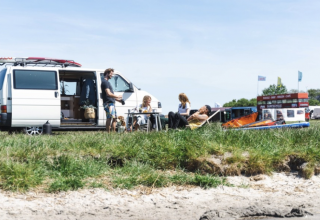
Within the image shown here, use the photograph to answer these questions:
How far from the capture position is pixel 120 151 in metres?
6.67

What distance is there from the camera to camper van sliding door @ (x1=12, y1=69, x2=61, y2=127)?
12.7m

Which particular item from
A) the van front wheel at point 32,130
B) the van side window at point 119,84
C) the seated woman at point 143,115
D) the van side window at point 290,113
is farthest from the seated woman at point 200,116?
the van side window at point 290,113

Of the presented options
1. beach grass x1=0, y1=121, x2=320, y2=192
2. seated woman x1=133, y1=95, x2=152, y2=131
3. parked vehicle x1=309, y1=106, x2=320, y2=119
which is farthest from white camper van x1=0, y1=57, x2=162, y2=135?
parked vehicle x1=309, y1=106, x2=320, y2=119

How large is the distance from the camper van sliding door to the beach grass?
5538 millimetres

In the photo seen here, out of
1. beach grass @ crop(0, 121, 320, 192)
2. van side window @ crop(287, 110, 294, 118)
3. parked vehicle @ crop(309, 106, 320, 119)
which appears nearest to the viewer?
beach grass @ crop(0, 121, 320, 192)

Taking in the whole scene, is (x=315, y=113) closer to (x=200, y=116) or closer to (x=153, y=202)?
(x=200, y=116)

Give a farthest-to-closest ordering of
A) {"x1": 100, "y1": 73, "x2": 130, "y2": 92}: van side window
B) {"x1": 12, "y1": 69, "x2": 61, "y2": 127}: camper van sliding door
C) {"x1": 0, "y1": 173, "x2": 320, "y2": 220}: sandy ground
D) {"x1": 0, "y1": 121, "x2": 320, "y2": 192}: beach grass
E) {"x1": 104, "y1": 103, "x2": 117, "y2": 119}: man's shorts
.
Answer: {"x1": 100, "y1": 73, "x2": 130, "y2": 92}: van side window < {"x1": 12, "y1": 69, "x2": 61, "y2": 127}: camper van sliding door < {"x1": 104, "y1": 103, "x2": 117, "y2": 119}: man's shorts < {"x1": 0, "y1": 121, "x2": 320, "y2": 192}: beach grass < {"x1": 0, "y1": 173, "x2": 320, "y2": 220}: sandy ground

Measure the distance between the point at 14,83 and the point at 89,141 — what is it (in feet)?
20.2

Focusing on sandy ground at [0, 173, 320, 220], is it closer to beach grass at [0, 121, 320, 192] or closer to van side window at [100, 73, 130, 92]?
beach grass at [0, 121, 320, 192]

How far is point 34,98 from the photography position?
1289 cm

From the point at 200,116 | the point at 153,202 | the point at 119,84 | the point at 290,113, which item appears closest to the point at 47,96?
the point at 119,84

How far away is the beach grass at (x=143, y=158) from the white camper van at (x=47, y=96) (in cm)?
556

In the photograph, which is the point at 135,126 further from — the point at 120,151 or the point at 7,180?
the point at 7,180

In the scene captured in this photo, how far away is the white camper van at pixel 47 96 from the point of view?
12711 mm
